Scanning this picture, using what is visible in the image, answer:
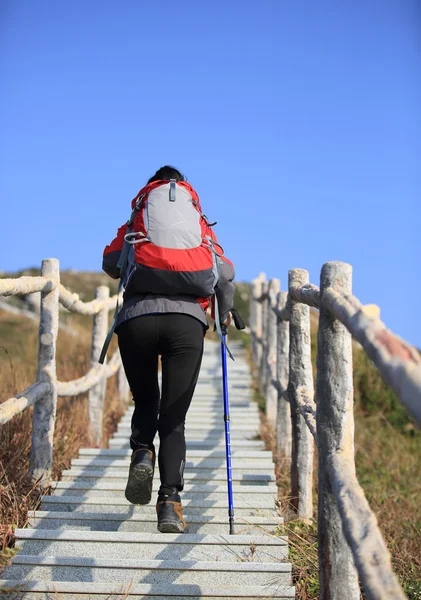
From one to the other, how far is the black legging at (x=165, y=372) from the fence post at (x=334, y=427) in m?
0.85

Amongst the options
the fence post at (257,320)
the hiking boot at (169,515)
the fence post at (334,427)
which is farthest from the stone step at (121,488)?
the fence post at (257,320)

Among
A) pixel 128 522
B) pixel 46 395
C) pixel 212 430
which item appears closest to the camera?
pixel 128 522

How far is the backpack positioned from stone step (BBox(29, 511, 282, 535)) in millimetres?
1301

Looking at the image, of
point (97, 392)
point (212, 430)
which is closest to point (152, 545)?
point (97, 392)

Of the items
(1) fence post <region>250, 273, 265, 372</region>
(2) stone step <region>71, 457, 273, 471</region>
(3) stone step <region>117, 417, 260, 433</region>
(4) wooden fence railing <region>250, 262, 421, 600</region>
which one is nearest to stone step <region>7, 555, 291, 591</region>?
(4) wooden fence railing <region>250, 262, 421, 600</region>

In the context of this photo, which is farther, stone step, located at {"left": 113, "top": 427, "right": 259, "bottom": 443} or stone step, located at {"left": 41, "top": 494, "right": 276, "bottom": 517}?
stone step, located at {"left": 113, "top": 427, "right": 259, "bottom": 443}

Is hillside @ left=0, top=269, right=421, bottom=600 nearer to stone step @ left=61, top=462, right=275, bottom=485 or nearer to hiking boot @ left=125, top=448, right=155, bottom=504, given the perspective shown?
stone step @ left=61, top=462, right=275, bottom=485

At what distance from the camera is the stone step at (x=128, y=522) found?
4203 mm

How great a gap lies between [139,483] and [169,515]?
21cm

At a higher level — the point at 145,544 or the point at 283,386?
the point at 283,386

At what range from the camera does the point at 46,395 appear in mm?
5016

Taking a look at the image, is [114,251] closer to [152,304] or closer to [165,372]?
[152,304]

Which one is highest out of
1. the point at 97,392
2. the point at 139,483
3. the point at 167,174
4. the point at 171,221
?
the point at 167,174

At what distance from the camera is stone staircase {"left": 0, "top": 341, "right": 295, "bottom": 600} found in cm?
341
